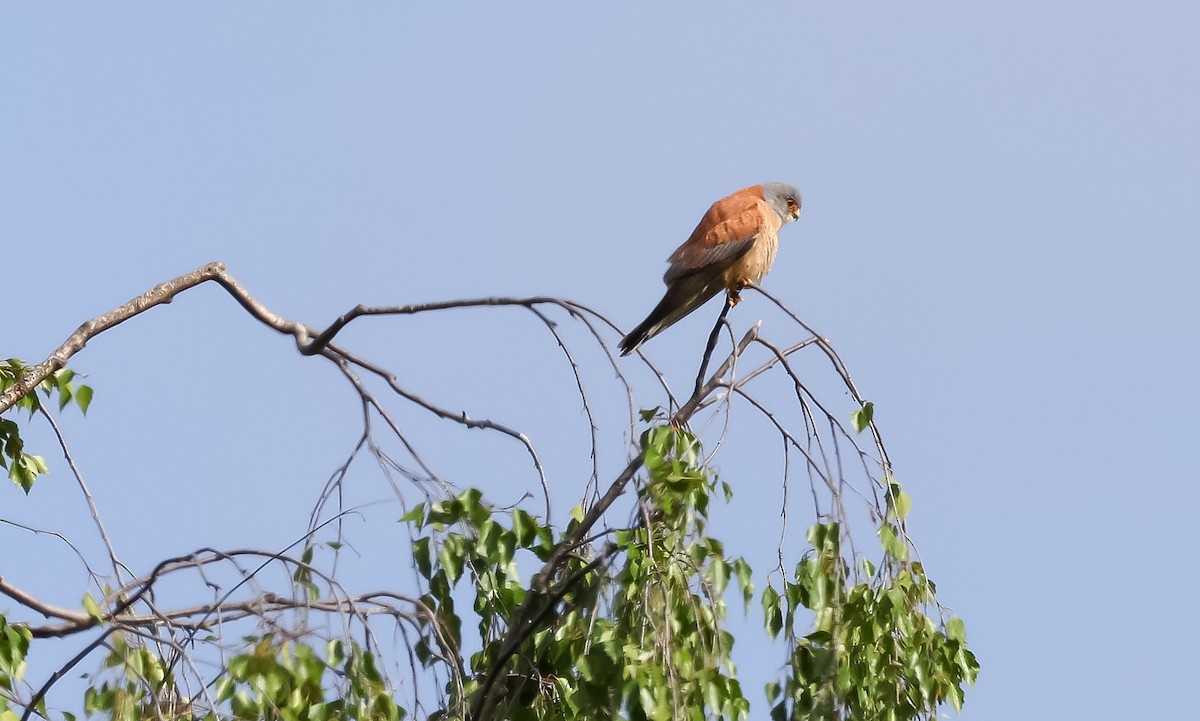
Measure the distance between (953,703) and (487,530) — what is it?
1.32 m

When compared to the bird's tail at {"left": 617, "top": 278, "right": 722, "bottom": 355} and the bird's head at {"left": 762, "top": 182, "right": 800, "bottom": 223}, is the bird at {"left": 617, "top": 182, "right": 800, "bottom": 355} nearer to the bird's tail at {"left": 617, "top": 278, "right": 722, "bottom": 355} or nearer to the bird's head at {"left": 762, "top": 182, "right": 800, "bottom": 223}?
the bird's tail at {"left": 617, "top": 278, "right": 722, "bottom": 355}

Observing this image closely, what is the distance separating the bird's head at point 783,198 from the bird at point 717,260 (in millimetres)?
316

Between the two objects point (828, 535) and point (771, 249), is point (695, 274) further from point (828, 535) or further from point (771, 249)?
point (828, 535)

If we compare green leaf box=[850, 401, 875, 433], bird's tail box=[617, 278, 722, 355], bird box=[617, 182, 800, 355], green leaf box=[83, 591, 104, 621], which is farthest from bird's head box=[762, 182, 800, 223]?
green leaf box=[83, 591, 104, 621]

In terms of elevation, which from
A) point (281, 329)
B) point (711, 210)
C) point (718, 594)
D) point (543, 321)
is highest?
point (711, 210)

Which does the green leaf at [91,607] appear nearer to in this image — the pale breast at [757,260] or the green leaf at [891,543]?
the green leaf at [891,543]

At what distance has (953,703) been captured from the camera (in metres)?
3.76

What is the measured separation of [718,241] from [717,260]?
0.42 ft

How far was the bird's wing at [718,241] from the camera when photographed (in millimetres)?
6164

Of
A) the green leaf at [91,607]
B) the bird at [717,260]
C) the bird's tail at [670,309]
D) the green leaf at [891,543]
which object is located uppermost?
the bird at [717,260]

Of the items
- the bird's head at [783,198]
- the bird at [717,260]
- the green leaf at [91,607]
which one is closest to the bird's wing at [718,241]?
the bird at [717,260]

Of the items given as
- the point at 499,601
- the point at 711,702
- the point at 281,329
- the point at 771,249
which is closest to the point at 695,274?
the point at 771,249

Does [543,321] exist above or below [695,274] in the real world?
below

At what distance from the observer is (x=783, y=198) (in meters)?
7.06
